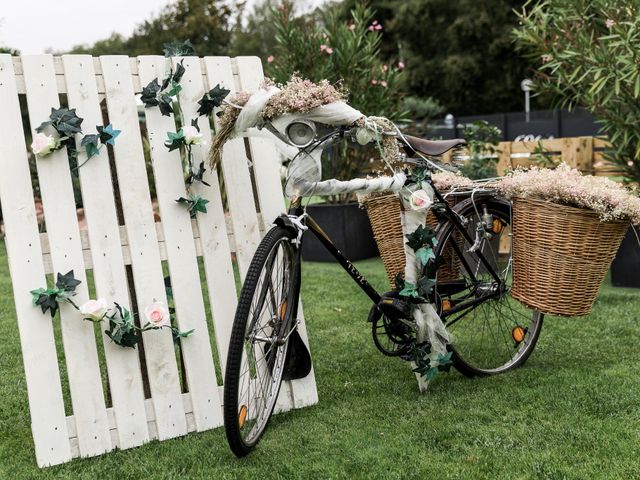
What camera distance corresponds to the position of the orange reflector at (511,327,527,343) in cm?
390

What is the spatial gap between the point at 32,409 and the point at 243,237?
1.13 metres

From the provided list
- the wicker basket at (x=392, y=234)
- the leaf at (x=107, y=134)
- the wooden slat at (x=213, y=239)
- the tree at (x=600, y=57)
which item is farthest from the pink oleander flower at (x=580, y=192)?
the tree at (x=600, y=57)

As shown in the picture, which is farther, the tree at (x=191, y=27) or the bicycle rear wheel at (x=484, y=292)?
the tree at (x=191, y=27)

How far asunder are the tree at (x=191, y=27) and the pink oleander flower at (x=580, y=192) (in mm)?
25762

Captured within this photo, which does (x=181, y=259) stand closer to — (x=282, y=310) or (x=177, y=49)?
(x=282, y=310)

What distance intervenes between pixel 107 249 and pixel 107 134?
18.3 inches

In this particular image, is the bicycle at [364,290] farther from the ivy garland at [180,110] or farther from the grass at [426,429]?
the ivy garland at [180,110]

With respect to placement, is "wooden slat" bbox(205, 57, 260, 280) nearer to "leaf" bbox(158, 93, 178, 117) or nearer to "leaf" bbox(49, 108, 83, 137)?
"leaf" bbox(158, 93, 178, 117)

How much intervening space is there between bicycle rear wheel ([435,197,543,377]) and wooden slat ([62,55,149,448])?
4.69ft

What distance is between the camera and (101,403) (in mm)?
2996

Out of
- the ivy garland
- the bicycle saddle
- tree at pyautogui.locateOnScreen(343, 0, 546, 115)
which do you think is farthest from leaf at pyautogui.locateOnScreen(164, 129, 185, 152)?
tree at pyautogui.locateOnScreen(343, 0, 546, 115)

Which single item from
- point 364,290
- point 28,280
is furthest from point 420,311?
point 28,280

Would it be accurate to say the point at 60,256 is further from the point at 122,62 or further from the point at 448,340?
the point at 448,340

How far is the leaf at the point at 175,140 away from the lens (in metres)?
3.09
